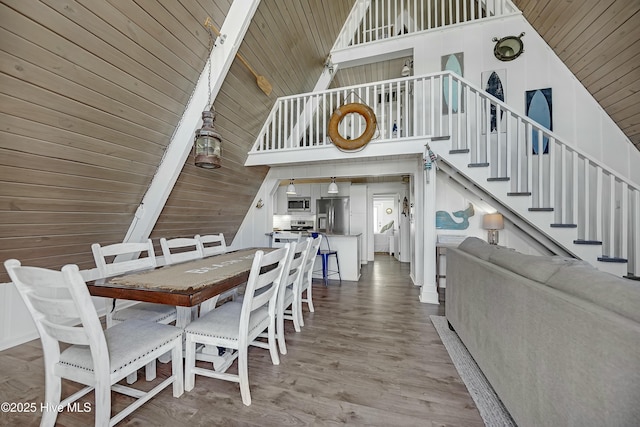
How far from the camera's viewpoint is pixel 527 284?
3.75 ft

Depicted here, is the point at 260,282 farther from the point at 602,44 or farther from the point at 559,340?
the point at 602,44

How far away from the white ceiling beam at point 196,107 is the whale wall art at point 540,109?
3791mm

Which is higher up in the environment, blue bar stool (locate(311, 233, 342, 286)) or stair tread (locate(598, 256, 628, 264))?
stair tread (locate(598, 256, 628, 264))

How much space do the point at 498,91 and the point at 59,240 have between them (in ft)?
18.5

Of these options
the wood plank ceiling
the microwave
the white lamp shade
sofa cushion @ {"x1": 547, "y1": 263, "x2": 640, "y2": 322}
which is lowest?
sofa cushion @ {"x1": 547, "y1": 263, "x2": 640, "y2": 322}

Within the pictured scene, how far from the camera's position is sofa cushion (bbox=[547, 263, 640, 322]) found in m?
0.77

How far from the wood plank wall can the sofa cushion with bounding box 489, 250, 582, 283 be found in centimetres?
292

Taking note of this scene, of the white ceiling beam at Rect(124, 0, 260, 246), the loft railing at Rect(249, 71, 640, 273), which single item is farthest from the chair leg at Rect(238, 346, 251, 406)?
the loft railing at Rect(249, 71, 640, 273)

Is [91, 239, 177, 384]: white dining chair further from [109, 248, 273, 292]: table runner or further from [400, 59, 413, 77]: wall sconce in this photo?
[400, 59, 413, 77]: wall sconce

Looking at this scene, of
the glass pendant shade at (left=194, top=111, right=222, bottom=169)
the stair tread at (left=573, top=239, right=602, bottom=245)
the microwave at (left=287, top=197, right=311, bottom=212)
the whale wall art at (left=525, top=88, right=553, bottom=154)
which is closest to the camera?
the glass pendant shade at (left=194, top=111, right=222, bottom=169)

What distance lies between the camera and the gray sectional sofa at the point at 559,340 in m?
0.70

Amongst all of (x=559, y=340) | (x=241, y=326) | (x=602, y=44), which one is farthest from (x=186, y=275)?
(x=602, y=44)

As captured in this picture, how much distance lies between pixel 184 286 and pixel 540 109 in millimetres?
4768

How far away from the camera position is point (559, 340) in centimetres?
92
